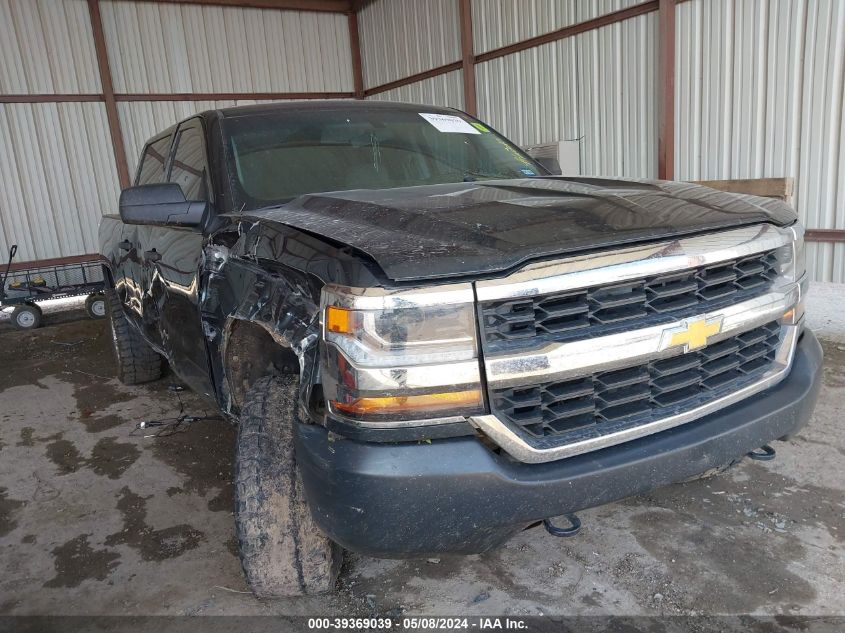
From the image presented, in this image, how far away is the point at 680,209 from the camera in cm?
187

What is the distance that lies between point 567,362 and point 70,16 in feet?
34.2

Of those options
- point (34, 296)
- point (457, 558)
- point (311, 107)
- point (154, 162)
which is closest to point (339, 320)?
point (457, 558)

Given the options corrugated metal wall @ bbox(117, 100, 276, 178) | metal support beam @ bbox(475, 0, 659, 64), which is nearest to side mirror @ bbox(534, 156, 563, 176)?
metal support beam @ bbox(475, 0, 659, 64)

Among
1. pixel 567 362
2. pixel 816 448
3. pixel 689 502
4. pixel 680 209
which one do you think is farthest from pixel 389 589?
pixel 816 448

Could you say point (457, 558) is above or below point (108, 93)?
below

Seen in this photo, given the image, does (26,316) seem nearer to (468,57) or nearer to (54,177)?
(54,177)

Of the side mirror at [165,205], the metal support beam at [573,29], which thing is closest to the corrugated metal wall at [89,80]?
the metal support beam at [573,29]

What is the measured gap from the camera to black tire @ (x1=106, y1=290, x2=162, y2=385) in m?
4.56

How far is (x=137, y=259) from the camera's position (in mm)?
3453

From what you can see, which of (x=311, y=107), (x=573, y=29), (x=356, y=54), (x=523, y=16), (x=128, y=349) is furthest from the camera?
(x=356, y=54)

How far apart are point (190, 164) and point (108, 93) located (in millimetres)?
7901

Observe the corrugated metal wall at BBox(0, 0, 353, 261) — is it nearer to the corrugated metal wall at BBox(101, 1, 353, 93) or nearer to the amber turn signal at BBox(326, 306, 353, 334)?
the corrugated metal wall at BBox(101, 1, 353, 93)

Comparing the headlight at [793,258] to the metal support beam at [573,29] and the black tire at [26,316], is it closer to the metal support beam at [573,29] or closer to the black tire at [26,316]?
the metal support beam at [573,29]

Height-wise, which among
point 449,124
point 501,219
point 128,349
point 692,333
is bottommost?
point 128,349
